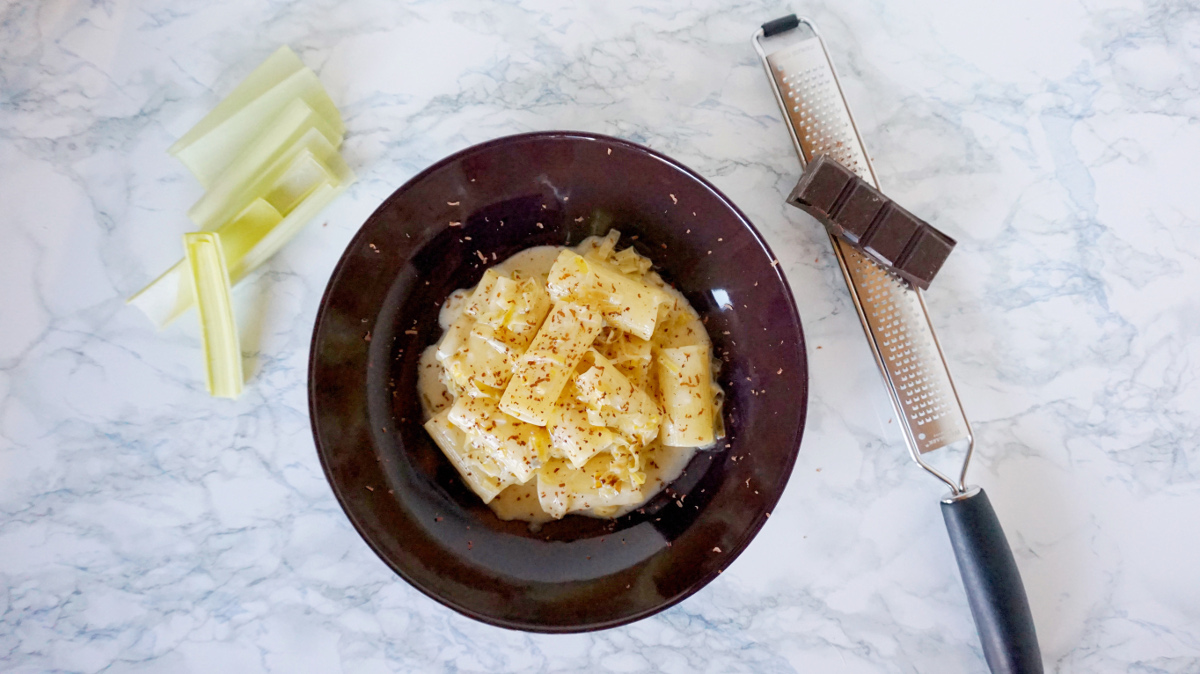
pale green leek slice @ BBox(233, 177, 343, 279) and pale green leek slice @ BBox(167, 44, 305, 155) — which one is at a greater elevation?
pale green leek slice @ BBox(167, 44, 305, 155)

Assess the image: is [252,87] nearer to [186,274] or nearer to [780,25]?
[186,274]

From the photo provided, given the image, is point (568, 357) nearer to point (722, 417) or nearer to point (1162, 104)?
point (722, 417)

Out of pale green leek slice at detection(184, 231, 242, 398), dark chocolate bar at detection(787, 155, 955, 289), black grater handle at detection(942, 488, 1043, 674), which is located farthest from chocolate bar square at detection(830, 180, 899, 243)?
pale green leek slice at detection(184, 231, 242, 398)

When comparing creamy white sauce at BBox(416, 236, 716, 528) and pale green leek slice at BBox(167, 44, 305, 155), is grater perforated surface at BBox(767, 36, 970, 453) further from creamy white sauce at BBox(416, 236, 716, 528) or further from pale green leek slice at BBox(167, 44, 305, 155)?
pale green leek slice at BBox(167, 44, 305, 155)

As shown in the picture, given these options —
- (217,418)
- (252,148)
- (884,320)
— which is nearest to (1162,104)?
(884,320)

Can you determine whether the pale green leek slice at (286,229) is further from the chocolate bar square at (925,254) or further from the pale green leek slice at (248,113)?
the chocolate bar square at (925,254)

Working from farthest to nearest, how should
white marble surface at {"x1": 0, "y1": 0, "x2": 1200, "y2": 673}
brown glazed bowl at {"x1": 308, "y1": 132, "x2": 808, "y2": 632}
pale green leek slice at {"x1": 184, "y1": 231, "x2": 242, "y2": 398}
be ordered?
1. white marble surface at {"x1": 0, "y1": 0, "x2": 1200, "y2": 673}
2. pale green leek slice at {"x1": 184, "y1": 231, "x2": 242, "y2": 398}
3. brown glazed bowl at {"x1": 308, "y1": 132, "x2": 808, "y2": 632}

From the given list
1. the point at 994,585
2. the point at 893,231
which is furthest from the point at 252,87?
the point at 994,585
